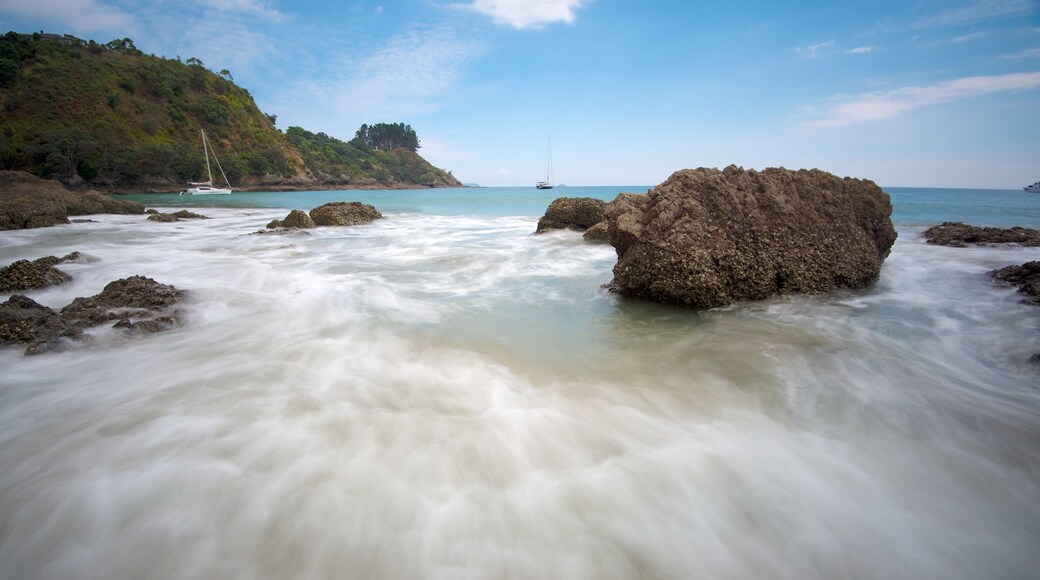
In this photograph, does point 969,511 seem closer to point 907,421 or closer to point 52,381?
point 907,421

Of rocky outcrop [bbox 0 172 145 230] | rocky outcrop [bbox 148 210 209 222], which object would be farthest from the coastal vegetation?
rocky outcrop [bbox 148 210 209 222]

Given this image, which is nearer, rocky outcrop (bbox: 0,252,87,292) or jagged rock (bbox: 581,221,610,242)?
rocky outcrop (bbox: 0,252,87,292)

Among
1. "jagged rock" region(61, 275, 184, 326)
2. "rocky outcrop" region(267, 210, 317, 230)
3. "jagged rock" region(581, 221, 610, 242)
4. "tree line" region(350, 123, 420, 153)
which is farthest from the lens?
"tree line" region(350, 123, 420, 153)

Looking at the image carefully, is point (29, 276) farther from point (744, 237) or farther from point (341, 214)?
point (341, 214)

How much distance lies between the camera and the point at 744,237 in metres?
5.12

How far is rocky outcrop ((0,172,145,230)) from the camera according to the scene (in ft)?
39.1

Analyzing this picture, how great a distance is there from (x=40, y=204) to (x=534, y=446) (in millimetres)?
18596

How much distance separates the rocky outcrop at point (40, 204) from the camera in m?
11.9

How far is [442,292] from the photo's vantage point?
6.00 metres

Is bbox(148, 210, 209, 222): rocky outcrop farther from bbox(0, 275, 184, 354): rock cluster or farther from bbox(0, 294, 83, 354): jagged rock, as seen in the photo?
bbox(0, 294, 83, 354): jagged rock

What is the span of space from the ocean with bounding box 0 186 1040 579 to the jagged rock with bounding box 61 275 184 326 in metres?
0.38

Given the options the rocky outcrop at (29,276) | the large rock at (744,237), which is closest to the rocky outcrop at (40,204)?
the rocky outcrop at (29,276)

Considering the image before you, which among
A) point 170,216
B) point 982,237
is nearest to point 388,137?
point 170,216

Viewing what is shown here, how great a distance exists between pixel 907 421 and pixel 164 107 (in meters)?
91.1
